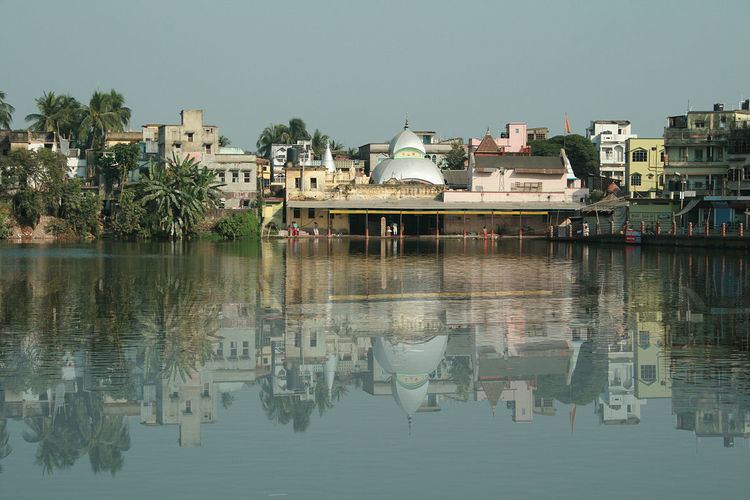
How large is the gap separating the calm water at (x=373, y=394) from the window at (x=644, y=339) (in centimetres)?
7

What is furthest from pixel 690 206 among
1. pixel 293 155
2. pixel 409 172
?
pixel 293 155

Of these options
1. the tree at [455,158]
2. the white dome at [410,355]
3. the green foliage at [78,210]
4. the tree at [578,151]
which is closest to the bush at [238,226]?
the green foliage at [78,210]

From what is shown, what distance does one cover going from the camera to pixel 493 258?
4581cm

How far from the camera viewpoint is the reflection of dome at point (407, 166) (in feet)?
270

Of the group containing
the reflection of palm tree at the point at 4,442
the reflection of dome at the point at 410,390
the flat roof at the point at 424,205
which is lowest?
the reflection of palm tree at the point at 4,442

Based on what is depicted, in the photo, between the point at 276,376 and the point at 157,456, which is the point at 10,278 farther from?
the point at 157,456

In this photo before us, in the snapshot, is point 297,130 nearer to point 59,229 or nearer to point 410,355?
point 59,229

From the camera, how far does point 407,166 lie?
8294cm

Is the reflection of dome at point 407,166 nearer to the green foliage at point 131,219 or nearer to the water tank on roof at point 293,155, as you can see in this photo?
the water tank on roof at point 293,155

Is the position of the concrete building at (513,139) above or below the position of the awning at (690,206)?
above

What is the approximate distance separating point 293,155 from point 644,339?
75.0 metres

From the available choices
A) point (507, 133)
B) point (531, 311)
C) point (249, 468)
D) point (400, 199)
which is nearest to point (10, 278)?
point (531, 311)

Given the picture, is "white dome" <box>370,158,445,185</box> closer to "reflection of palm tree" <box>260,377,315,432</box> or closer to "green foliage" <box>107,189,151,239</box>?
"green foliage" <box>107,189,151,239</box>

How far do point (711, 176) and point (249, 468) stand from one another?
65.6m
